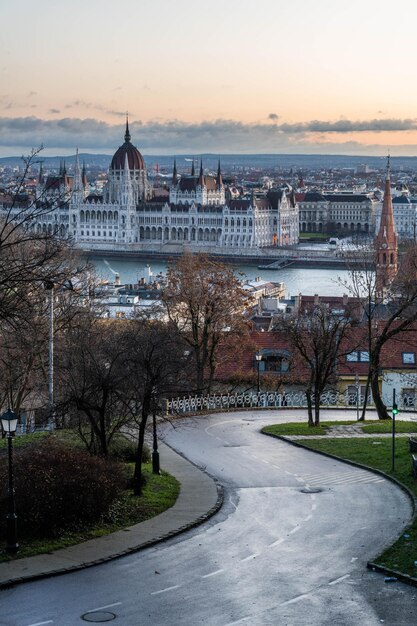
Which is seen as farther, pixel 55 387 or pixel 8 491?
pixel 55 387

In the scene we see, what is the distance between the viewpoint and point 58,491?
41.5 feet

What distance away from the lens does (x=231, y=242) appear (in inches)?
5738

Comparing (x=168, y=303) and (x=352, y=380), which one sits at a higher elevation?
(x=168, y=303)

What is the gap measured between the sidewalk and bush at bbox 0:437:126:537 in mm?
467

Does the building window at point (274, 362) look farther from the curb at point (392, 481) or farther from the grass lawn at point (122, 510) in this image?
the grass lawn at point (122, 510)

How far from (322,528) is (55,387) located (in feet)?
33.7

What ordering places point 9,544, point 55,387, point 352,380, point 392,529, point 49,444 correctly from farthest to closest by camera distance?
1. point 352,380
2. point 55,387
3. point 49,444
4. point 392,529
5. point 9,544

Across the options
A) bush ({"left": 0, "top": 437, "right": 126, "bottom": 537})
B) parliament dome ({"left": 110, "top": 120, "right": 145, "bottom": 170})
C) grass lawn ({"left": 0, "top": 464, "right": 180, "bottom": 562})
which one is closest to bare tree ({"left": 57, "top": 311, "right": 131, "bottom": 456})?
grass lawn ({"left": 0, "top": 464, "right": 180, "bottom": 562})

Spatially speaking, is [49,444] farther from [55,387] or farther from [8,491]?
[55,387]

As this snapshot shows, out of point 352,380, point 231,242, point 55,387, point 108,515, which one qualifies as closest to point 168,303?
point 352,380

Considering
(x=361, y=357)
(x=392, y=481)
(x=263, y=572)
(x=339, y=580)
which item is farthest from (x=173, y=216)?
(x=339, y=580)

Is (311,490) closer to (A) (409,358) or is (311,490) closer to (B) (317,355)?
(B) (317,355)

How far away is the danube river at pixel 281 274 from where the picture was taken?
95494mm

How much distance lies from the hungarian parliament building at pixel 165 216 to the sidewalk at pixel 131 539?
127 meters
